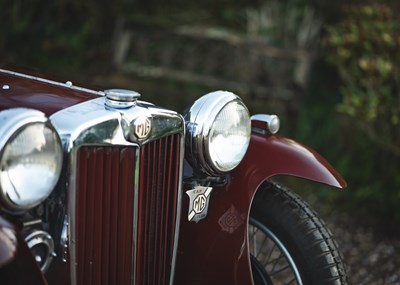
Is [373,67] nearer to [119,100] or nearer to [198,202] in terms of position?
[198,202]

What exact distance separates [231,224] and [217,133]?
303 millimetres

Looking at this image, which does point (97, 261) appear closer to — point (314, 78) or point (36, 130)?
point (36, 130)

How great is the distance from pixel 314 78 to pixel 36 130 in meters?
4.32

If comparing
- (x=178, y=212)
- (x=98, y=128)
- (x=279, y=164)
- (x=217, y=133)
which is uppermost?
(x=98, y=128)

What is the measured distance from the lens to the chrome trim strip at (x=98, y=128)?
5.76 ft

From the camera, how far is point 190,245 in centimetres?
223

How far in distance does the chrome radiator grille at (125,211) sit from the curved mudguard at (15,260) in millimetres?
198

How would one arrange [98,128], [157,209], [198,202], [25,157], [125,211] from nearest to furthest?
[25,157] < [98,128] < [125,211] < [157,209] < [198,202]

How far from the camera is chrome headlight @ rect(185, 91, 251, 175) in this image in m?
2.10

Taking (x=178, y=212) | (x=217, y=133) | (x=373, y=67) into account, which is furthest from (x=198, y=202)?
(x=373, y=67)

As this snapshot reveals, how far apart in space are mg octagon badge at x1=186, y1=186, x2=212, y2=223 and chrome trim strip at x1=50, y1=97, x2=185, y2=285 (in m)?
0.25

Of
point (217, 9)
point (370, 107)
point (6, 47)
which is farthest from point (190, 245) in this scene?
point (217, 9)

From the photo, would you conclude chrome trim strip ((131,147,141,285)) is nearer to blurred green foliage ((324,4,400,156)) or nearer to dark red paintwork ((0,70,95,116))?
dark red paintwork ((0,70,95,116))

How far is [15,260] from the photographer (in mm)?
1619
